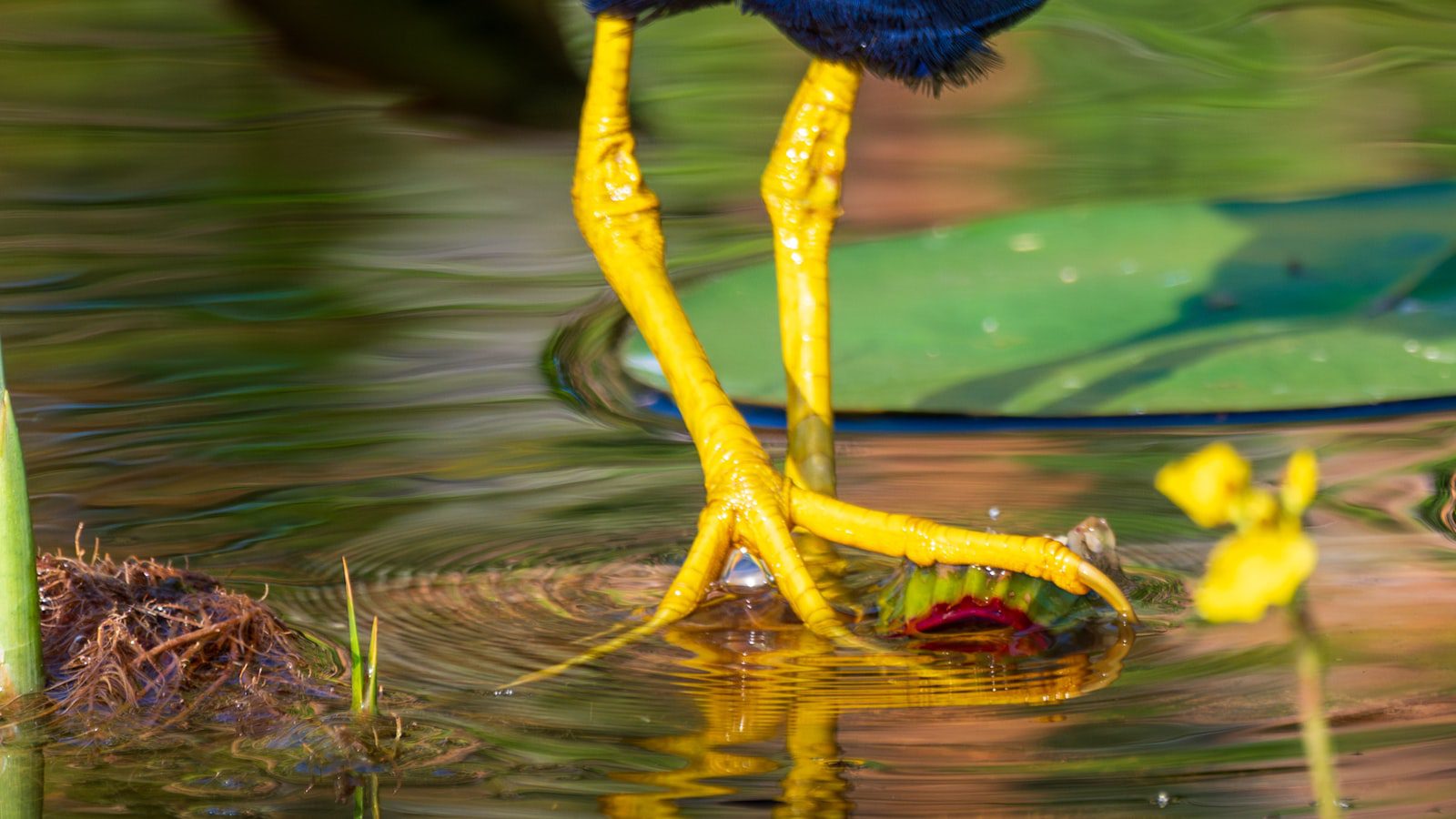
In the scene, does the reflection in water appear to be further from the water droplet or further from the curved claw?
the water droplet

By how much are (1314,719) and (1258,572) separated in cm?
9

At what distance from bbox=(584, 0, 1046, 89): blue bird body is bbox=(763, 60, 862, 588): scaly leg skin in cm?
15

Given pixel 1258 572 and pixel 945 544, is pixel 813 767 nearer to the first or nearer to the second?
pixel 945 544

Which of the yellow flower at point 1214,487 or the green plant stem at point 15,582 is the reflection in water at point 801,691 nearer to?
the green plant stem at point 15,582

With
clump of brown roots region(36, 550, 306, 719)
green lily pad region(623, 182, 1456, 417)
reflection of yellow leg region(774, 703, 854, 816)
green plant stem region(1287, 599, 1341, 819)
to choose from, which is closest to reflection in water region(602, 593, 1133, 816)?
reflection of yellow leg region(774, 703, 854, 816)

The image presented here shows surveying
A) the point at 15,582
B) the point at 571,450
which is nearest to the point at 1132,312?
the point at 571,450

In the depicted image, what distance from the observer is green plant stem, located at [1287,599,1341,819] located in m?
0.84

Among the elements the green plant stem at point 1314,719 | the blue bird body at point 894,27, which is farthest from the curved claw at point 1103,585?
the blue bird body at point 894,27

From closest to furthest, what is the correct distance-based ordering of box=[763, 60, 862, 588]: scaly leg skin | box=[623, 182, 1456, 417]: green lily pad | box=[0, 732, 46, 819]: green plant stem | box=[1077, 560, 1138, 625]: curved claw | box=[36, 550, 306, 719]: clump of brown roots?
1. box=[0, 732, 46, 819]: green plant stem
2. box=[36, 550, 306, 719]: clump of brown roots
3. box=[1077, 560, 1138, 625]: curved claw
4. box=[763, 60, 862, 588]: scaly leg skin
5. box=[623, 182, 1456, 417]: green lily pad

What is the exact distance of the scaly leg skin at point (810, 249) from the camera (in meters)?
1.86

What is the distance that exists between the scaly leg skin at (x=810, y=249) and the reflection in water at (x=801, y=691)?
193 mm

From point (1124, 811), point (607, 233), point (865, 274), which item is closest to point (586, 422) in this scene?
point (607, 233)

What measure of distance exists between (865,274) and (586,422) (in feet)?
2.51

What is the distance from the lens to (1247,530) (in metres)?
0.81
